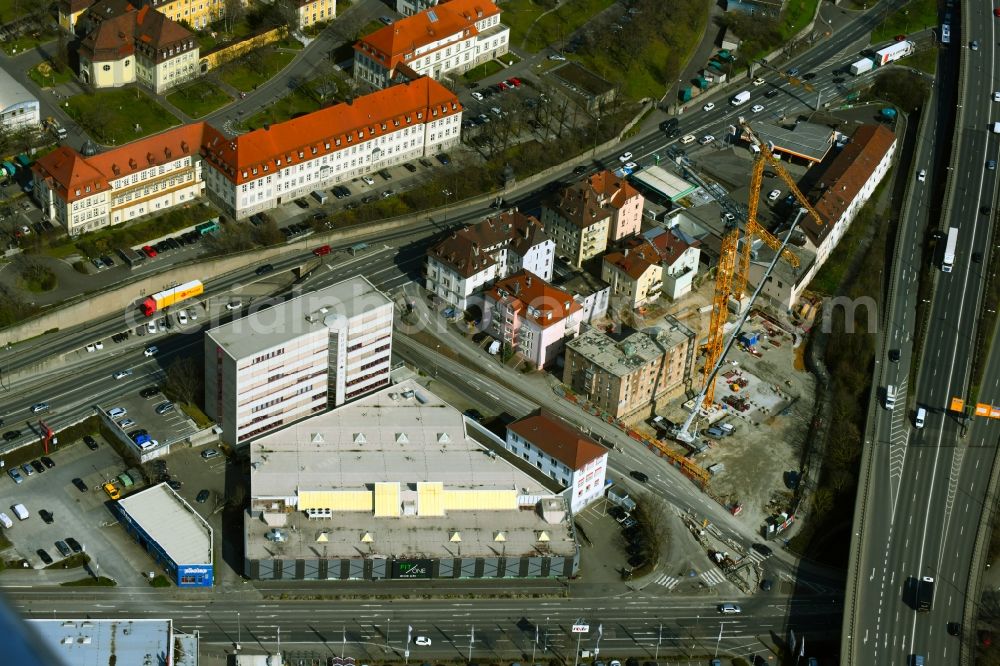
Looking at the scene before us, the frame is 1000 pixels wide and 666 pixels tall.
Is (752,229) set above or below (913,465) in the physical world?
above

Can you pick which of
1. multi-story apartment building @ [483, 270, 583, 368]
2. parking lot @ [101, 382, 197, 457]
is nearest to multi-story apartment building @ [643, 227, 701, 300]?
multi-story apartment building @ [483, 270, 583, 368]

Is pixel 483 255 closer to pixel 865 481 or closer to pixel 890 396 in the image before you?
pixel 890 396

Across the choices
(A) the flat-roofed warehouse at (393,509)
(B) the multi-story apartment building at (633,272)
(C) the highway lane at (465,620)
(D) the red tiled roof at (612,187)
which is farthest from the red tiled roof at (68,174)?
(B) the multi-story apartment building at (633,272)

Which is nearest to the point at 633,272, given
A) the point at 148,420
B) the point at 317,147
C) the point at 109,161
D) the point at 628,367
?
the point at 628,367

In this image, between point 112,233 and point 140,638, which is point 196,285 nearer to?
point 112,233

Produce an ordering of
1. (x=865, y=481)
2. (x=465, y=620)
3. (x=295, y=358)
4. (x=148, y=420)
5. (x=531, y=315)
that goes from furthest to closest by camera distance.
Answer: (x=531, y=315), (x=865, y=481), (x=148, y=420), (x=295, y=358), (x=465, y=620)

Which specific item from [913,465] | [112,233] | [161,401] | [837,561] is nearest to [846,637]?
[837,561]
